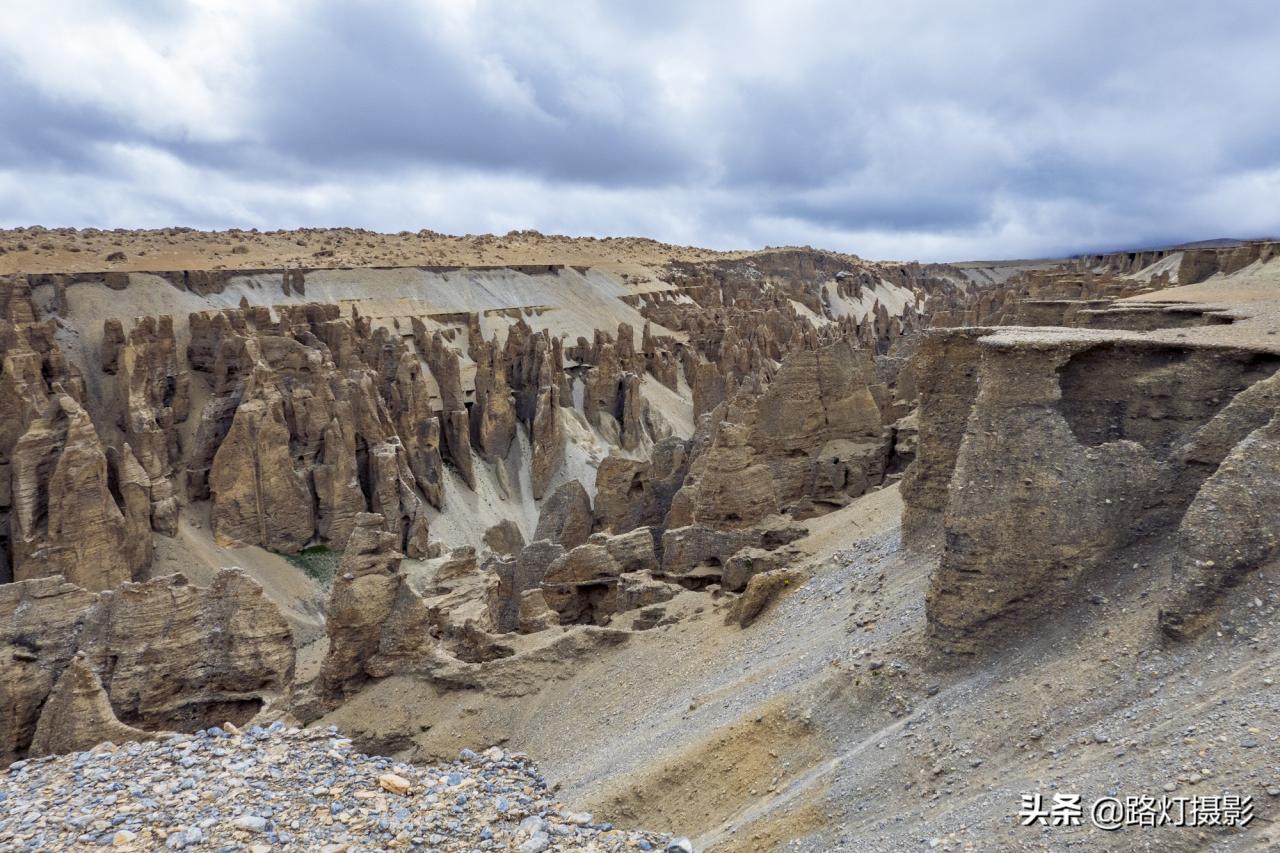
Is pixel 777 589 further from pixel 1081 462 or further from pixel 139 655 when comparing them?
pixel 139 655

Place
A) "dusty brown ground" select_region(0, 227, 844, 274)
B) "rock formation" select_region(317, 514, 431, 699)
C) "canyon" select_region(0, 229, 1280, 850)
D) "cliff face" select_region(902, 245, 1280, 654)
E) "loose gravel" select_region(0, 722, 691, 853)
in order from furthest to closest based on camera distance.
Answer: "dusty brown ground" select_region(0, 227, 844, 274) < "rock formation" select_region(317, 514, 431, 699) < "cliff face" select_region(902, 245, 1280, 654) < "loose gravel" select_region(0, 722, 691, 853) < "canyon" select_region(0, 229, 1280, 850)

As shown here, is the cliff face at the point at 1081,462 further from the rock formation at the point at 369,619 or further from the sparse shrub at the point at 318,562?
the sparse shrub at the point at 318,562

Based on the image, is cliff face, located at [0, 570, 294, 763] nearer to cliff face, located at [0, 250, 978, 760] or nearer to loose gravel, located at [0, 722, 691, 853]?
cliff face, located at [0, 250, 978, 760]

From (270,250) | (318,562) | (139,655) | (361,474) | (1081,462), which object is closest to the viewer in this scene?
(1081,462)

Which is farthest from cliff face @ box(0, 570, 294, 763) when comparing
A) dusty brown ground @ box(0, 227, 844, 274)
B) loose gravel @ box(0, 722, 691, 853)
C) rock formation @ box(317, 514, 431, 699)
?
dusty brown ground @ box(0, 227, 844, 274)

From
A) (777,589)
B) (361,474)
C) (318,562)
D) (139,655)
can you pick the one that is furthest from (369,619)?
(361,474)

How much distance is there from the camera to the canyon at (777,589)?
8.11 meters

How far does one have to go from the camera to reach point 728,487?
1900cm

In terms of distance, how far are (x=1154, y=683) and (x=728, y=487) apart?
452 inches

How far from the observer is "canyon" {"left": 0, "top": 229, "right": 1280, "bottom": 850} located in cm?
811

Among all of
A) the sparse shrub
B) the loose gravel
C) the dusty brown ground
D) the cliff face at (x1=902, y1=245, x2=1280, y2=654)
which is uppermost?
the dusty brown ground

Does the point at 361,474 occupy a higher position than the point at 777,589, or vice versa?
the point at 777,589

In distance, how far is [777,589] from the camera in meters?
15.6

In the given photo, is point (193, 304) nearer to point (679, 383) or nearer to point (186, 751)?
point (679, 383)
